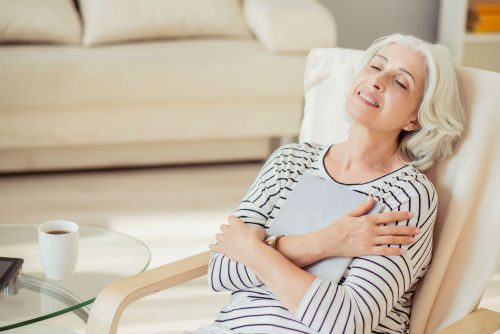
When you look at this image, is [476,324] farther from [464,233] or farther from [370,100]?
[370,100]

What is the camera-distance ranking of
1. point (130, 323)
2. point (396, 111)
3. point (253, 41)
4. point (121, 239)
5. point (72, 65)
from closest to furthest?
point (396, 111), point (121, 239), point (130, 323), point (72, 65), point (253, 41)

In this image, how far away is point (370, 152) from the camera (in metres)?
1.89

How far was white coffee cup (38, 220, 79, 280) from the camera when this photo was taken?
1.96m

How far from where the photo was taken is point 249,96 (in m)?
3.75

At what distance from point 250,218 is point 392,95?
40 centimetres

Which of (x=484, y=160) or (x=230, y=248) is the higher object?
(x=484, y=160)

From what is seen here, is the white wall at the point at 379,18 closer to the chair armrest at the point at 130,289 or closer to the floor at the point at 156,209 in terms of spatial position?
the floor at the point at 156,209

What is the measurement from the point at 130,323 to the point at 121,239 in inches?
18.6

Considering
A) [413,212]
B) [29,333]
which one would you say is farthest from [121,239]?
[413,212]

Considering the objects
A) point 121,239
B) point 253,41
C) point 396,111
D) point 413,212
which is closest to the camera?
point 413,212

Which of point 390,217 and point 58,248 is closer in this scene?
point 390,217

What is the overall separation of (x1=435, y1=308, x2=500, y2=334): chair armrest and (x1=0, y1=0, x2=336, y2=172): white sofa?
2.15 m

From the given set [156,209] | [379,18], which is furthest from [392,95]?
[379,18]

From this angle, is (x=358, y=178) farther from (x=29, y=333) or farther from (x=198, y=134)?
(x=198, y=134)
